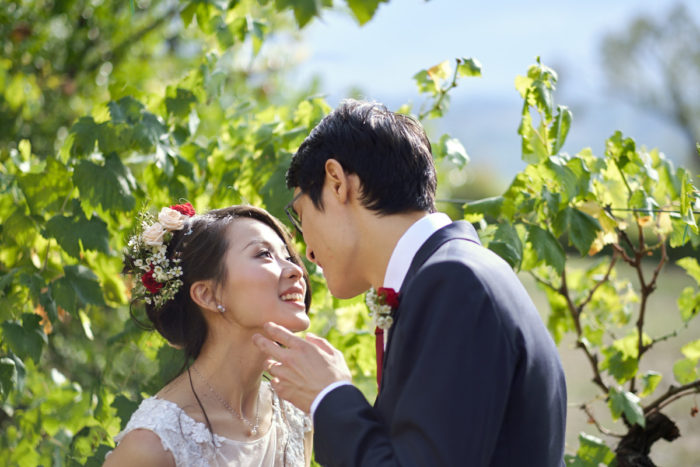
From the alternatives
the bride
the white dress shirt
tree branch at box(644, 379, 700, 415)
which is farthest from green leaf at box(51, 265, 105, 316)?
tree branch at box(644, 379, 700, 415)

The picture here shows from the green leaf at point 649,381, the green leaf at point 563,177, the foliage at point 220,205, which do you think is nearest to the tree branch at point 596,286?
the foliage at point 220,205

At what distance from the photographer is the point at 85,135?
3.16m

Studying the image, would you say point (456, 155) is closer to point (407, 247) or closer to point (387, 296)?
point (407, 247)

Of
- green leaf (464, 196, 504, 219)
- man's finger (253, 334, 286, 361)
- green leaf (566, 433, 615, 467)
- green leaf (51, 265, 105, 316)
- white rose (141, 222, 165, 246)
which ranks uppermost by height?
green leaf (464, 196, 504, 219)

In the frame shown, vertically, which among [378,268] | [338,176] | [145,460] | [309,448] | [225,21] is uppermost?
[225,21]

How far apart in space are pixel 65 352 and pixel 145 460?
449cm

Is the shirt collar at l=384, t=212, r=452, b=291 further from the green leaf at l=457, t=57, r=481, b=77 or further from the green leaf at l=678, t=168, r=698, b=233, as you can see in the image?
the green leaf at l=457, t=57, r=481, b=77

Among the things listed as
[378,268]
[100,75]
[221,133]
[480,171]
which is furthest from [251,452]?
[480,171]

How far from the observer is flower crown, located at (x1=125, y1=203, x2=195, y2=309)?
106 inches

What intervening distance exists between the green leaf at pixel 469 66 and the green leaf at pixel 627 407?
1.46 m

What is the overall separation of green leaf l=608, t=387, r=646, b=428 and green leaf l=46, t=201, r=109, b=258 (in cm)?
220

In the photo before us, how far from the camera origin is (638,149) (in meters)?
3.18

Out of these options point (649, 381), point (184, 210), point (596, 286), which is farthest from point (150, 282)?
point (649, 381)

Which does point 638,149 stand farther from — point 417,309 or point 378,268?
point 417,309
